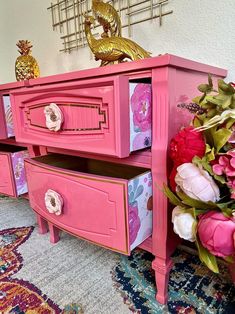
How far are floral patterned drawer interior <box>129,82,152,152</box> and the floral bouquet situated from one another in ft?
0.26

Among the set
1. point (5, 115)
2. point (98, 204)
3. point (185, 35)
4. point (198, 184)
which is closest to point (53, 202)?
point (98, 204)

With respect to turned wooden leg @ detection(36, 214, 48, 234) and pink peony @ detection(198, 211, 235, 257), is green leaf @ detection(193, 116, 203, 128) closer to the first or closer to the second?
pink peony @ detection(198, 211, 235, 257)

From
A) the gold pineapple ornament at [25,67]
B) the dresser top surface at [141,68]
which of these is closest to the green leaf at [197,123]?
the dresser top surface at [141,68]

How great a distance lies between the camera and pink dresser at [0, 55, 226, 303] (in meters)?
0.47

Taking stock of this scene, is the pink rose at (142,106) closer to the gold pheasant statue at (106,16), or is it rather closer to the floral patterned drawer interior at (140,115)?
the floral patterned drawer interior at (140,115)

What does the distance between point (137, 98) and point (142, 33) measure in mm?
554

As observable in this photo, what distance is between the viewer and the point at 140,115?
0.49 meters

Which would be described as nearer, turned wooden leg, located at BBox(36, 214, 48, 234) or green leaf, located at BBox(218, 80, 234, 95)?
green leaf, located at BBox(218, 80, 234, 95)

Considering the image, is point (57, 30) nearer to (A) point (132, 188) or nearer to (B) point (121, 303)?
(A) point (132, 188)

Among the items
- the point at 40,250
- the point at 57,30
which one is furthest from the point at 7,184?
the point at 57,30

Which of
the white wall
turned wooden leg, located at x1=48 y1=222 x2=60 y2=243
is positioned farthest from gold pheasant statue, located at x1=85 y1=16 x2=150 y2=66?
turned wooden leg, located at x1=48 y1=222 x2=60 y2=243

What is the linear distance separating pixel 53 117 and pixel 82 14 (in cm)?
75

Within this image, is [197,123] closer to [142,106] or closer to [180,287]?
[142,106]

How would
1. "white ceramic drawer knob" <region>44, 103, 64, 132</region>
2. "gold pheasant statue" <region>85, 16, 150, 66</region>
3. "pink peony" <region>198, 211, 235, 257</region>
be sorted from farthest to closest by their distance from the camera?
"gold pheasant statue" <region>85, 16, 150, 66</region>, "white ceramic drawer knob" <region>44, 103, 64, 132</region>, "pink peony" <region>198, 211, 235, 257</region>
